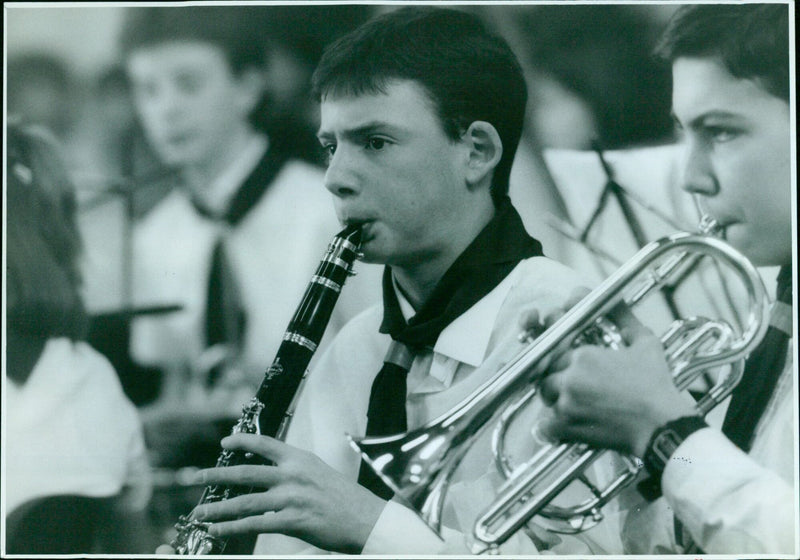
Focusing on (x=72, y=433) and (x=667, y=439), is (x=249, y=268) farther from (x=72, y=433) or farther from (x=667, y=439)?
(x=667, y=439)

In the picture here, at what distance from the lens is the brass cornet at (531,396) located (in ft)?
6.10

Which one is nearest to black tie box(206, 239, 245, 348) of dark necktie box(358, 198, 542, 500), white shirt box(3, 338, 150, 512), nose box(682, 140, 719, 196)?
white shirt box(3, 338, 150, 512)

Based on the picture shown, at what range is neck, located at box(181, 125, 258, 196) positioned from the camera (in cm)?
229

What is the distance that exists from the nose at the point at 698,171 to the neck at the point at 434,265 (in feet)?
1.63

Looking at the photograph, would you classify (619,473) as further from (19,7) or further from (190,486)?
(19,7)

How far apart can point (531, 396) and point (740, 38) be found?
1.06 meters

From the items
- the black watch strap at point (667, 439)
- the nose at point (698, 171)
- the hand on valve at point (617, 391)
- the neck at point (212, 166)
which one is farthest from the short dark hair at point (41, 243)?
the nose at point (698, 171)

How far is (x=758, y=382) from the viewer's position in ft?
7.02

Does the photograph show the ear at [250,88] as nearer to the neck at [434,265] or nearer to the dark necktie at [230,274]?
the dark necktie at [230,274]

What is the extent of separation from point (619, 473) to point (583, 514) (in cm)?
13

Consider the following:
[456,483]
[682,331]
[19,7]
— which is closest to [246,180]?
[19,7]

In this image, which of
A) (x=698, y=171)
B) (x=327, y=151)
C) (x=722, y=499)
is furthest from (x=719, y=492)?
(x=327, y=151)

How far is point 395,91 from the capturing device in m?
2.13

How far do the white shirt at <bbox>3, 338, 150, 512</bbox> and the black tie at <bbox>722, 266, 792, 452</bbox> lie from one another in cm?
146
